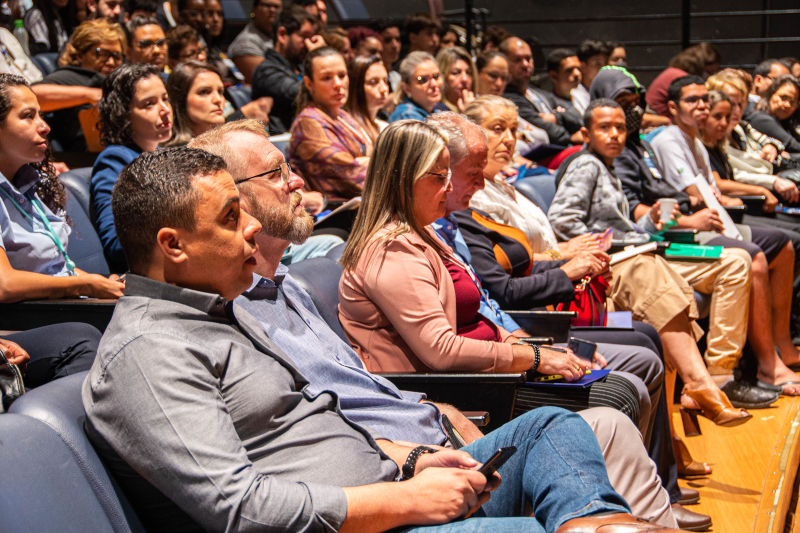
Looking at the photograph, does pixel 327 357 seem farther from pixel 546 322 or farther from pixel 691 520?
pixel 691 520

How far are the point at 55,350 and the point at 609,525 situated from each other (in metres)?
1.26

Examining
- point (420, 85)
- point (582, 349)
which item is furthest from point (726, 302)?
point (420, 85)

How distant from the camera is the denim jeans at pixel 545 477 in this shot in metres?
1.07

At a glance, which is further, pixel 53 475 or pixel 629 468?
pixel 629 468

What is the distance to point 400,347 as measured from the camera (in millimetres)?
1693

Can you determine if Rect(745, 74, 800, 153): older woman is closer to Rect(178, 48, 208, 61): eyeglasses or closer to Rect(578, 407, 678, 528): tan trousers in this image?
Rect(178, 48, 208, 61): eyeglasses

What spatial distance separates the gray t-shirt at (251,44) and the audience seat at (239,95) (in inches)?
15.4

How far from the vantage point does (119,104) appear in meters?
2.41

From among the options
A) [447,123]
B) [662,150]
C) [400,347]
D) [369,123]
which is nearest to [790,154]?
[662,150]

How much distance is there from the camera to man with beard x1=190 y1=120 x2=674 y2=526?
1366mm

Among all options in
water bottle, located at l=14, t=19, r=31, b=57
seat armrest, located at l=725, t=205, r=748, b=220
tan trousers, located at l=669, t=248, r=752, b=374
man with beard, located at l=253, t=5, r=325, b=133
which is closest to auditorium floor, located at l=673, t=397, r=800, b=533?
tan trousers, located at l=669, t=248, r=752, b=374

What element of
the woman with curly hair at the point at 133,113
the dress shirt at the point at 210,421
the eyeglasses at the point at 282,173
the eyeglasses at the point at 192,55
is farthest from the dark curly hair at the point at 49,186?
the eyeglasses at the point at 192,55

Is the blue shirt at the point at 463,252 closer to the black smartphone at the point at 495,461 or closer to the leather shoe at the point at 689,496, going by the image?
the leather shoe at the point at 689,496

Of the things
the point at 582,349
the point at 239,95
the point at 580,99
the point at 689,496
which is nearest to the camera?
the point at 582,349
